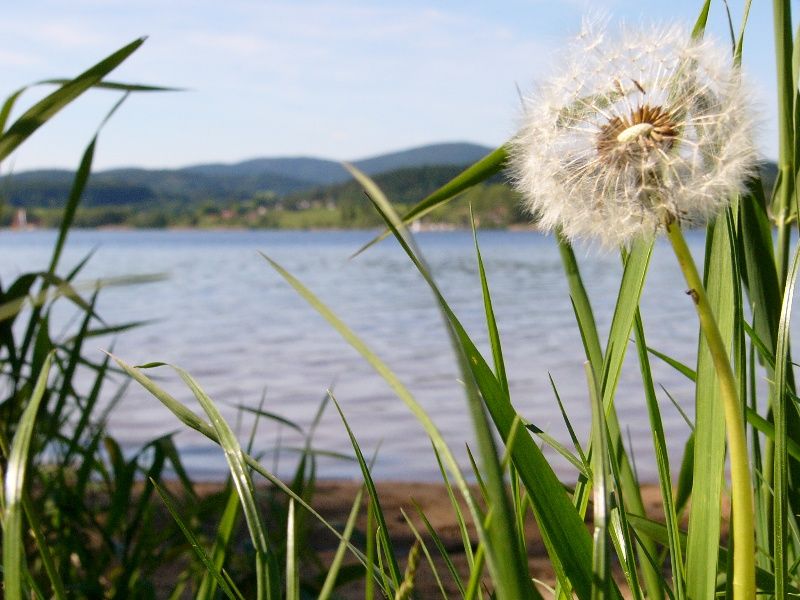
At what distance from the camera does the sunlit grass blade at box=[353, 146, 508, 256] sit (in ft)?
2.73

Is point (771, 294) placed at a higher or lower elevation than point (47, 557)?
higher

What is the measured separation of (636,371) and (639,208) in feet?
26.1

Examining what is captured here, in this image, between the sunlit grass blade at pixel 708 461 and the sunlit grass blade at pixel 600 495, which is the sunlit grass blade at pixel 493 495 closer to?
the sunlit grass blade at pixel 600 495

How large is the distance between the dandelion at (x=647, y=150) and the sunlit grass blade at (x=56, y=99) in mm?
672

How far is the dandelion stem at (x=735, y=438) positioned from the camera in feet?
1.83

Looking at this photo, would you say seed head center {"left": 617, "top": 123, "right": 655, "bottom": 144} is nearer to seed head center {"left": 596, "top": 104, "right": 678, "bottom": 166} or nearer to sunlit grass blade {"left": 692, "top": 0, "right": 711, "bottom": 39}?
seed head center {"left": 596, "top": 104, "right": 678, "bottom": 166}

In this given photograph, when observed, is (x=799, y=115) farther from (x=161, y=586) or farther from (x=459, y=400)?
(x=459, y=400)

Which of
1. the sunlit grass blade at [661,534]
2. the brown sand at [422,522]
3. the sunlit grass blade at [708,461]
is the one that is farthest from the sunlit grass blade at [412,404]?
the brown sand at [422,522]

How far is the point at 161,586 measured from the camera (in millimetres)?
2713

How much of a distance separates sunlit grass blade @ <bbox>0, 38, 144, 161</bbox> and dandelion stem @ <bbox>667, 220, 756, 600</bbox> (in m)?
0.92

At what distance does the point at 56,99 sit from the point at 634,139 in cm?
90

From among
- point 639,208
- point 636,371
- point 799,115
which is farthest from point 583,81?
point 636,371

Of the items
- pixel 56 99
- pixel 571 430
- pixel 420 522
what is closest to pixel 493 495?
pixel 571 430

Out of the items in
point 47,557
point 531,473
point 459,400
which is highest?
point 531,473
